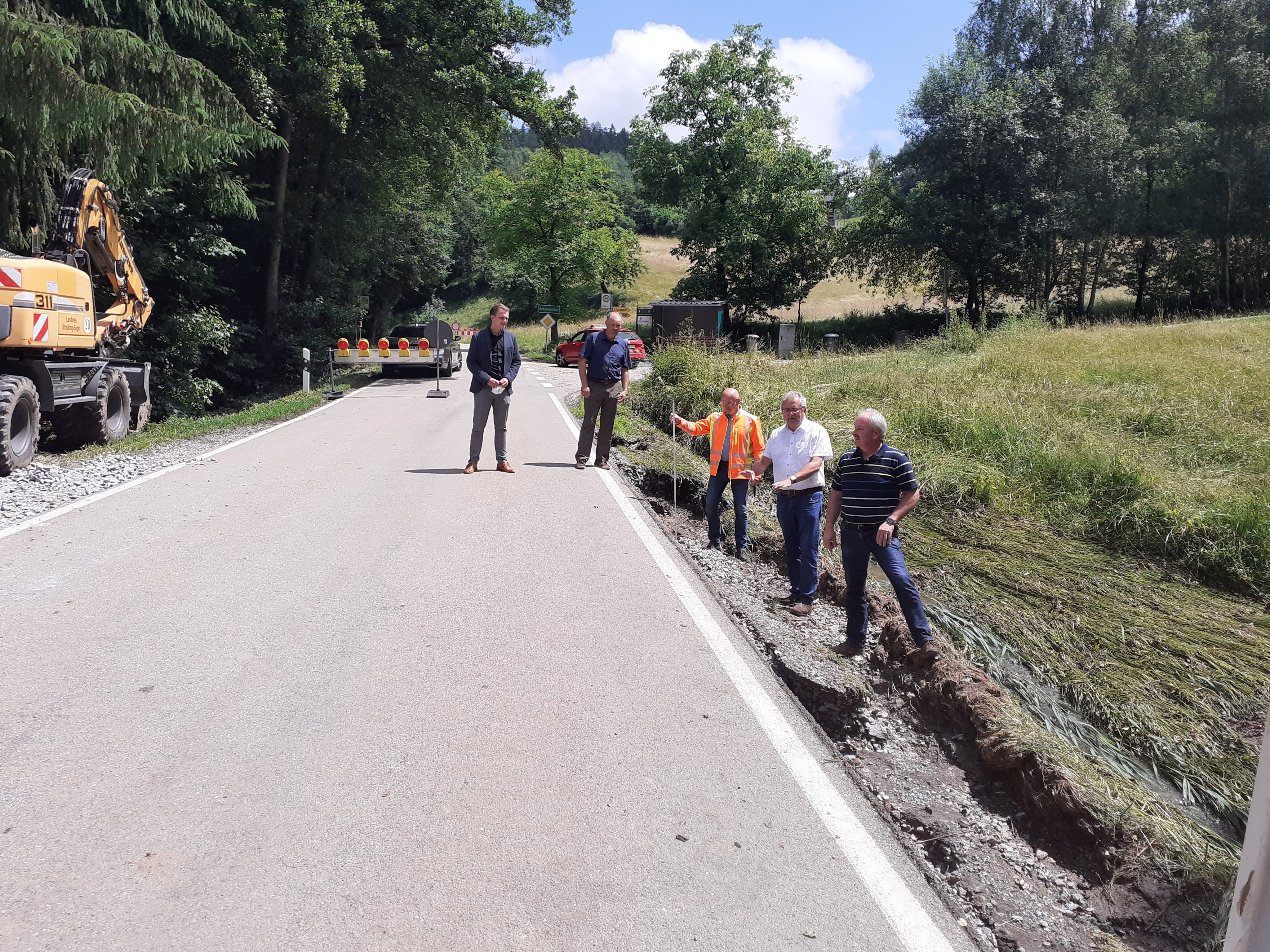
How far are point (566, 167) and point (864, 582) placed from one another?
5344 centimetres

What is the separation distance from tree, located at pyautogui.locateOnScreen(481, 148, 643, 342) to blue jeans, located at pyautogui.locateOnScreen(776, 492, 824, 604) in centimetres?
4762

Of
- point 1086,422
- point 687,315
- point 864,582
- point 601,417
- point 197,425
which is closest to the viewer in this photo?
point 864,582

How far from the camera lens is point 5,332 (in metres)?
11.1

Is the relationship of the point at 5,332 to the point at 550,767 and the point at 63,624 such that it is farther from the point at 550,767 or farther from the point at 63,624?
the point at 550,767

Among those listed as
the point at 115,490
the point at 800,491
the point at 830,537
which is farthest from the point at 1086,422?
the point at 115,490

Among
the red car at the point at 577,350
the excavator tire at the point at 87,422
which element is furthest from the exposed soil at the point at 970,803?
the red car at the point at 577,350

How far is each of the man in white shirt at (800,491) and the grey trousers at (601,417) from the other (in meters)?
4.37

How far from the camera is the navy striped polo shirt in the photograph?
20.0ft

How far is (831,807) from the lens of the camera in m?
3.66

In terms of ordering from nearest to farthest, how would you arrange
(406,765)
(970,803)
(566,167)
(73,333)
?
(406,765) < (970,803) < (73,333) < (566,167)

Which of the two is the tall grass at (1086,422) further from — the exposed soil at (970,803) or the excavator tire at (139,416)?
the excavator tire at (139,416)

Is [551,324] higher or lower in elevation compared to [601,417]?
higher

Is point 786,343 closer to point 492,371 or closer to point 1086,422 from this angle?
point 1086,422

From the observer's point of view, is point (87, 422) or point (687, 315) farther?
point (687, 315)
